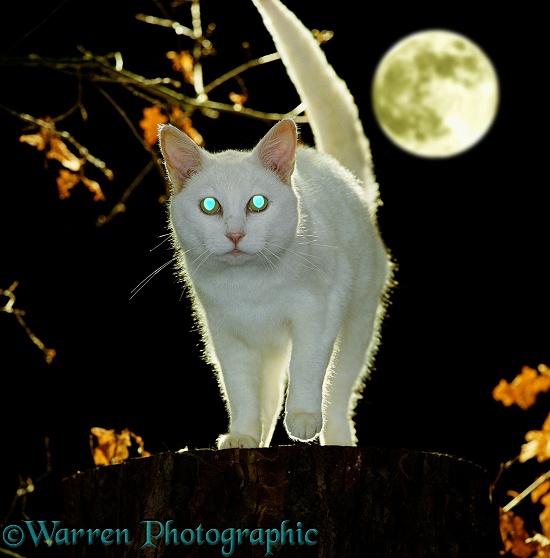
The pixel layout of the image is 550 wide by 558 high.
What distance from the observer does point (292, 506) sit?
10.5 ft

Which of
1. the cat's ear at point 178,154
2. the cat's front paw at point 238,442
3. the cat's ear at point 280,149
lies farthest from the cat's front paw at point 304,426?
the cat's ear at point 178,154

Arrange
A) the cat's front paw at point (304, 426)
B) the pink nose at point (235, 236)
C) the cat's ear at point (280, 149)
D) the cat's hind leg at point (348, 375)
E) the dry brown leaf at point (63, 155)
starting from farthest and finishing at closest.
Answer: the dry brown leaf at point (63, 155), the cat's hind leg at point (348, 375), the cat's ear at point (280, 149), the cat's front paw at point (304, 426), the pink nose at point (235, 236)

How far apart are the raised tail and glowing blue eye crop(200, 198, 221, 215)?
4.61 ft

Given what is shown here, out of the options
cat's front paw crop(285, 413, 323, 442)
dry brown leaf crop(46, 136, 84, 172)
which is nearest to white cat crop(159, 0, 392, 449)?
cat's front paw crop(285, 413, 323, 442)

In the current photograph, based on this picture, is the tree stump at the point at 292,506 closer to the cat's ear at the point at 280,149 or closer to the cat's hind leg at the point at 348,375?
the cat's hind leg at the point at 348,375

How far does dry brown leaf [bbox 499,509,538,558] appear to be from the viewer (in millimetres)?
4203

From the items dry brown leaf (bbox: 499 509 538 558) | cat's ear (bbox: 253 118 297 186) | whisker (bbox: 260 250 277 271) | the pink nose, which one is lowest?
dry brown leaf (bbox: 499 509 538 558)

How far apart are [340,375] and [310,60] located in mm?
1876

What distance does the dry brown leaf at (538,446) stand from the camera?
481cm

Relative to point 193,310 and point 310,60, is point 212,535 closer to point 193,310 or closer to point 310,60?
point 193,310

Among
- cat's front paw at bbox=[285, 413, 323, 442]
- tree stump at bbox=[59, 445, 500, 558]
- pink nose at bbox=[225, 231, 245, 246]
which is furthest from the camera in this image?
cat's front paw at bbox=[285, 413, 323, 442]

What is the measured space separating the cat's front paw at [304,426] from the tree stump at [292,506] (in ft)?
1.53

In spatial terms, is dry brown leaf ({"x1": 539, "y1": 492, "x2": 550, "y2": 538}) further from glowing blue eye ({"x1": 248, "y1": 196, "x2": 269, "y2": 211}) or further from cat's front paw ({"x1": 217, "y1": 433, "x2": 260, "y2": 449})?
glowing blue eye ({"x1": 248, "y1": 196, "x2": 269, "y2": 211})

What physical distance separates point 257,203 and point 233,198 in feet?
0.38
